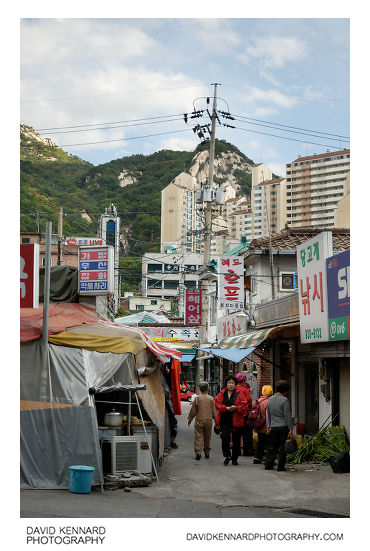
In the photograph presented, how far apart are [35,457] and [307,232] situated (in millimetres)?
19575

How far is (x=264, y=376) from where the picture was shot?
73.9 feet

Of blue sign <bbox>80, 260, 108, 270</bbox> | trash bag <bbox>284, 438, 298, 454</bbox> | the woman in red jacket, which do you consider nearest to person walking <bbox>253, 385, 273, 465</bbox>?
the woman in red jacket

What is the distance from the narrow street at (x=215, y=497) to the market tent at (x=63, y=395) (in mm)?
559

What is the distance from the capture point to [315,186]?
11200 centimetres

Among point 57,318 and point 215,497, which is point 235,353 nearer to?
point 57,318

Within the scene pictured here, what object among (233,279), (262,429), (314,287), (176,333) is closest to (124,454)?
(262,429)

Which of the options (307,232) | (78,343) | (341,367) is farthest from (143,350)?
(307,232)

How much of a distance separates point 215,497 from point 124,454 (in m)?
2.05

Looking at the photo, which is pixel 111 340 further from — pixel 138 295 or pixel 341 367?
pixel 138 295

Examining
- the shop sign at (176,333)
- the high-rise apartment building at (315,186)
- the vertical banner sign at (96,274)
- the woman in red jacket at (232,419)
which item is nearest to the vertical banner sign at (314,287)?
the woman in red jacket at (232,419)

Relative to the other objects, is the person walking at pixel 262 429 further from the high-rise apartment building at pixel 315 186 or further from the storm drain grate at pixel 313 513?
the high-rise apartment building at pixel 315 186

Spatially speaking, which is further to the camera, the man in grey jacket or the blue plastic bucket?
the man in grey jacket

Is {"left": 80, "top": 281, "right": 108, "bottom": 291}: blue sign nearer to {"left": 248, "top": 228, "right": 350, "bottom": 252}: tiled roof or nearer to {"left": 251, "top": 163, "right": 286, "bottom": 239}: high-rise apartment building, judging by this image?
{"left": 248, "top": 228, "right": 350, "bottom": 252}: tiled roof

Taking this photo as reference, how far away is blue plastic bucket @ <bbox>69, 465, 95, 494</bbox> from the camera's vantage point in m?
10.1
